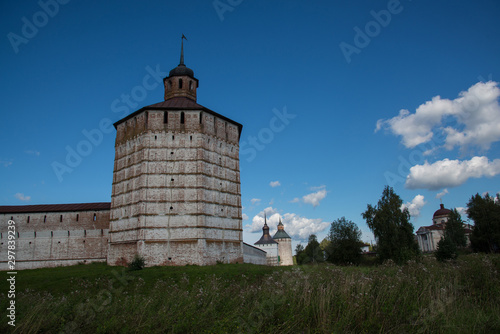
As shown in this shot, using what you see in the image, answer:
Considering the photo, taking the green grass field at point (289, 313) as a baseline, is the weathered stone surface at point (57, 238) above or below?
above

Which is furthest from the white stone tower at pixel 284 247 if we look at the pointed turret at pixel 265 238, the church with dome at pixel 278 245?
the pointed turret at pixel 265 238

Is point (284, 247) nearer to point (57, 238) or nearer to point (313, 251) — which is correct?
point (313, 251)

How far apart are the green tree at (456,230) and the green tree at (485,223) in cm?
992

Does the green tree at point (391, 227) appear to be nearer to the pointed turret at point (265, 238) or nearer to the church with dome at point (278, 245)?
the church with dome at point (278, 245)

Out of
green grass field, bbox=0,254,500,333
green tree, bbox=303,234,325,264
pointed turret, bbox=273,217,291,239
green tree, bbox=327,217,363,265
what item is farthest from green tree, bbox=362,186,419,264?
pointed turret, bbox=273,217,291,239

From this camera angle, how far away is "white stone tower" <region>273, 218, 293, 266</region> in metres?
75.4

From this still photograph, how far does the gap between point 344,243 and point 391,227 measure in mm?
5929

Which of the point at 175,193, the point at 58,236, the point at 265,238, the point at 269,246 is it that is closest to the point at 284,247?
the point at 265,238

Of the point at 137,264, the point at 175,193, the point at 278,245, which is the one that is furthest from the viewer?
the point at 278,245

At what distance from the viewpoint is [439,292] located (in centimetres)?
708

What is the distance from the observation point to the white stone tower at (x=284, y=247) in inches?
2969

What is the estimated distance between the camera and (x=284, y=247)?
79.4 meters

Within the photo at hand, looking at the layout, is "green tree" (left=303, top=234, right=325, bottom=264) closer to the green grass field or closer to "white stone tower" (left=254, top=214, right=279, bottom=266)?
"white stone tower" (left=254, top=214, right=279, bottom=266)

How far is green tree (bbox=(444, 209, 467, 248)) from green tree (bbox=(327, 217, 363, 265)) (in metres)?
24.7
